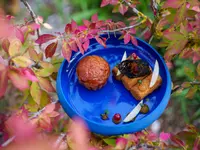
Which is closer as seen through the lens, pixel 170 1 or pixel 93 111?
pixel 170 1

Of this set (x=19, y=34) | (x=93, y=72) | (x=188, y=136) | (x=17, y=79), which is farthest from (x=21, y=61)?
(x=188, y=136)

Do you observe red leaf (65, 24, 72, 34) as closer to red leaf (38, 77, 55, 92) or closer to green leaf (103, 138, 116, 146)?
red leaf (38, 77, 55, 92)

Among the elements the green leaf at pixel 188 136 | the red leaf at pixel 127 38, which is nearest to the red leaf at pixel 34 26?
the red leaf at pixel 127 38

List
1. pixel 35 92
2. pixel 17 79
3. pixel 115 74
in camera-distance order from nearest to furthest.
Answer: pixel 17 79
pixel 35 92
pixel 115 74

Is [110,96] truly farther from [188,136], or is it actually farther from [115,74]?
[188,136]

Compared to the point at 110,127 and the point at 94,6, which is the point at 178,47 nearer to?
the point at 110,127

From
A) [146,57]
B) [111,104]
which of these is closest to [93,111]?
[111,104]
